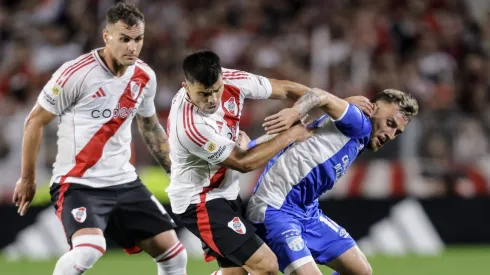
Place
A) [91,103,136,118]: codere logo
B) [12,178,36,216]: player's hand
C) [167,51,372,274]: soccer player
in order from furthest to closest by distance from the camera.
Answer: [91,103,136,118]: codere logo, [12,178,36,216]: player's hand, [167,51,372,274]: soccer player

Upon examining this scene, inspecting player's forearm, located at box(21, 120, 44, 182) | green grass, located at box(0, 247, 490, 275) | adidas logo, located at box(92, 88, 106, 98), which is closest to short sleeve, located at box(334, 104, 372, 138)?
adidas logo, located at box(92, 88, 106, 98)

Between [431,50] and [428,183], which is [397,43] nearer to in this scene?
[431,50]

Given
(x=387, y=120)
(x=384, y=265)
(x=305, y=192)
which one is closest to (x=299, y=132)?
(x=305, y=192)

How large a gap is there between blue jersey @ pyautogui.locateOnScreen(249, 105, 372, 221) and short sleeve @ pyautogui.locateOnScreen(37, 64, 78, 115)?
57.8 inches

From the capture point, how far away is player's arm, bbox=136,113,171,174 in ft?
22.8

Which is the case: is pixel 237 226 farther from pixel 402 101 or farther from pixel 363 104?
pixel 402 101

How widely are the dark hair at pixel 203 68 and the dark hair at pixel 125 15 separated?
719 mm

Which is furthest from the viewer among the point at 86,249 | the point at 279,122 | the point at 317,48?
the point at 317,48

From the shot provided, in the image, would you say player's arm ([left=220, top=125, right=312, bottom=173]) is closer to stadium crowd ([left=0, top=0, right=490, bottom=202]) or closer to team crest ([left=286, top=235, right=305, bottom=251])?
team crest ([left=286, top=235, right=305, bottom=251])

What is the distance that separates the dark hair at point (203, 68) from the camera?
5.75 m

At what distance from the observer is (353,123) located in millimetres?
6125

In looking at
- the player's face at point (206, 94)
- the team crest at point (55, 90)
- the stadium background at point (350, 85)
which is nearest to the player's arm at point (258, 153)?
the player's face at point (206, 94)

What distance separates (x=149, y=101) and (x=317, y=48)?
22.7 feet

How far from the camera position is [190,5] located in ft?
47.5
